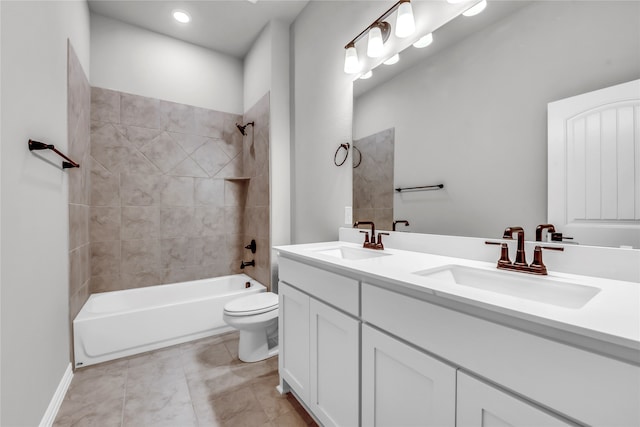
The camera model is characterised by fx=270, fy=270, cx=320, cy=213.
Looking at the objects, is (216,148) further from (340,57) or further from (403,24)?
(403,24)

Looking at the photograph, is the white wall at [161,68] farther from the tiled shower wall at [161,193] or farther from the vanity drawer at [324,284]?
the vanity drawer at [324,284]

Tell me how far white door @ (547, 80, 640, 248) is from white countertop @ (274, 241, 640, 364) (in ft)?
0.56

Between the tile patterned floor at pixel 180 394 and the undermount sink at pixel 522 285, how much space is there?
1.05 m

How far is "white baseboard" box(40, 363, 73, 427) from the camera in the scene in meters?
1.35

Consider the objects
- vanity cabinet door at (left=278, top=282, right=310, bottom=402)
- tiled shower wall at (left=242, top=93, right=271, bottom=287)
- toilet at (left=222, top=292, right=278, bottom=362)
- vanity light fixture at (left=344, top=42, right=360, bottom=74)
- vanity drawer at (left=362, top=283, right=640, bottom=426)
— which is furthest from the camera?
tiled shower wall at (left=242, top=93, right=271, bottom=287)

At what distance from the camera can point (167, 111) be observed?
2709mm

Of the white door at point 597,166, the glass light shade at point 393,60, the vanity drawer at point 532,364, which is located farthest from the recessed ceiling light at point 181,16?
the vanity drawer at point 532,364

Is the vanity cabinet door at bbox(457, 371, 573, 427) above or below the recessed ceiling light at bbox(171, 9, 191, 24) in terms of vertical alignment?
below

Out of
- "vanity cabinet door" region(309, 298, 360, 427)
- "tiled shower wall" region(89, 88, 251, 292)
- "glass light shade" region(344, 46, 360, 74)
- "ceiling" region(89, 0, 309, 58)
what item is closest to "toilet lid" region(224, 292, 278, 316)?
"vanity cabinet door" region(309, 298, 360, 427)

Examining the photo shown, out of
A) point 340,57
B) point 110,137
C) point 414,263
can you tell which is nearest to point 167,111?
point 110,137

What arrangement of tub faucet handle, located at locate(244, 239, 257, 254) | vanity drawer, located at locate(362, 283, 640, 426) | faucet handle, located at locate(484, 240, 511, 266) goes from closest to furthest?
1. vanity drawer, located at locate(362, 283, 640, 426)
2. faucet handle, located at locate(484, 240, 511, 266)
3. tub faucet handle, located at locate(244, 239, 257, 254)

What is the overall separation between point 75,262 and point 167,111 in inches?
62.9

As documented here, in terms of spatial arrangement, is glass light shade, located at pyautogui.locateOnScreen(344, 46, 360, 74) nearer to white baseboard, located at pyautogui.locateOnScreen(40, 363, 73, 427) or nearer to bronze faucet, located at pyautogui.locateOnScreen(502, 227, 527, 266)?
bronze faucet, located at pyautogui.locateOnScreen(502, 227, 527, 266)

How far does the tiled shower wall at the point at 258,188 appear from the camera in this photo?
2553 millimetres
